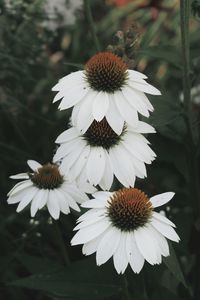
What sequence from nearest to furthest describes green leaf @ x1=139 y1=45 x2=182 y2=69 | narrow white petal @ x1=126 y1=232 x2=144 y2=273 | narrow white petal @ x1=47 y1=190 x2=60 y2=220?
1. narrow white petal @ x1=126 y1=232 x2=144 y2=273
2. narrow white petal @ x1=47 y1=190 x2=60 y2=220
3. green leaf @ x1=139 y1=45 x2=182 y2=69

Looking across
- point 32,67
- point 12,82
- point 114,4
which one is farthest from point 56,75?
point 114,4

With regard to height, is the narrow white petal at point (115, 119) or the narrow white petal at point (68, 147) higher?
the narrow white petal at point (115, 119)

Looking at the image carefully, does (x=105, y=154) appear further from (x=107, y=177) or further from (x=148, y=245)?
(x=148, y=245)

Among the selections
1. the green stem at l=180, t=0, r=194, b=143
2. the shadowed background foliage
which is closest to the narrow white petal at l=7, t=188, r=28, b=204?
the shadowed background foliage

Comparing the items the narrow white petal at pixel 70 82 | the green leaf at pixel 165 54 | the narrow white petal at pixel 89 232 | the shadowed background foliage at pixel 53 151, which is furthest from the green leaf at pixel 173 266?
the green leaf at pixel 165 54

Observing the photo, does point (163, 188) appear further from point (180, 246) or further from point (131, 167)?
point (131, 167)

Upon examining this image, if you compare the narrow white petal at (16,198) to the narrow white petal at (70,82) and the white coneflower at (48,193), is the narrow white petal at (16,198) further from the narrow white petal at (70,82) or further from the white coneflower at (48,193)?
the narrow white petal at (70,82)

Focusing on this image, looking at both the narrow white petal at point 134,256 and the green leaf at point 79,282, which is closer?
the narrow white petal at point 134,256

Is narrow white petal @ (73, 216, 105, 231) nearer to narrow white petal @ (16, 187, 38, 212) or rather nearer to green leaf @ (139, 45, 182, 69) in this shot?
narrow white petal @ (16, 187, 38, 212)
